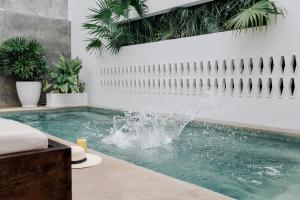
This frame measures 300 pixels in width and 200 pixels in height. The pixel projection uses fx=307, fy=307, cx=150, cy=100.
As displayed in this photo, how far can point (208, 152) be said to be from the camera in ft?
10.3

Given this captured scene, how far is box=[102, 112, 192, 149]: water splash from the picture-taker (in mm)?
3633

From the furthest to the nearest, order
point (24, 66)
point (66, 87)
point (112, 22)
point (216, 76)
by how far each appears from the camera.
A: point (66, 87) < point (24, 66) < point (112, 22) < point (216, 76)

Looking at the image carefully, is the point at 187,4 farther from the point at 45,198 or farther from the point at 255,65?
the point at 45,198

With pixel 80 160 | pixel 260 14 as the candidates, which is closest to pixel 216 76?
pixel 260 14

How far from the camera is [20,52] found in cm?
707

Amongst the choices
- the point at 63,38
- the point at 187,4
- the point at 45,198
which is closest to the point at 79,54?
the point at 63,38

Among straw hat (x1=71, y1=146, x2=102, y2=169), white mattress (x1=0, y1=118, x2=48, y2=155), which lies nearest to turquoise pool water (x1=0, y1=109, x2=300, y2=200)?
straw hat (x1=71, y1=146, x2=102, y2=169)

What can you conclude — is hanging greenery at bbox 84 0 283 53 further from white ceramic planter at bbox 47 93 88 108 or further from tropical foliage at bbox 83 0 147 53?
white ceramic planter at bbox 47 93 88 108

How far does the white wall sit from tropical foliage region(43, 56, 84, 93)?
0.81 m

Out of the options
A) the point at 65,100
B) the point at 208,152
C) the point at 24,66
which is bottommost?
the point at 208,152

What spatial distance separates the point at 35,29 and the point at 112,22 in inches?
111

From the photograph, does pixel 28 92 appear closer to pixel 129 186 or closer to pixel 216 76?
pixel 216 76

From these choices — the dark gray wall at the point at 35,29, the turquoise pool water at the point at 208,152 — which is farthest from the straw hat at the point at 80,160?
the dark gray wall at the point at 35,29

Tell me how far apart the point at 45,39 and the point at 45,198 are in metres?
7.88
